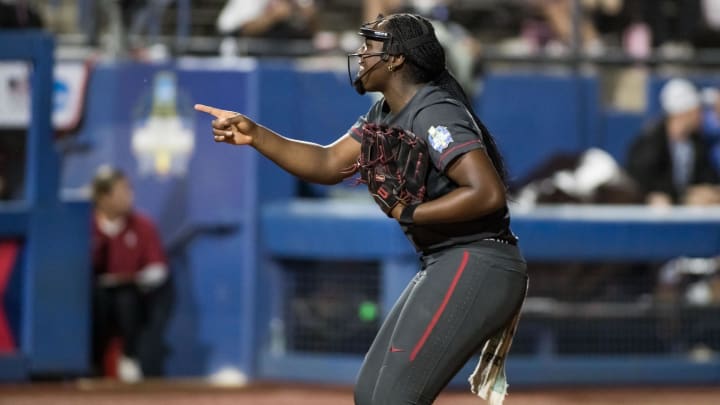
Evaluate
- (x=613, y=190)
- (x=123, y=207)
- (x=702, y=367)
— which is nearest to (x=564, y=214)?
(x=613, y=190)

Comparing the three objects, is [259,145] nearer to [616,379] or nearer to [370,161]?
[370,161]

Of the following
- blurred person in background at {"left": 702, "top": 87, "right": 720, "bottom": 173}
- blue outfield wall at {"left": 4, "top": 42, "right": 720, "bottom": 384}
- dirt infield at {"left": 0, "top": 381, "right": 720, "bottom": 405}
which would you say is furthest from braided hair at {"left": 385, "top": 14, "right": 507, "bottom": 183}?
blurred person in background at {"left": 702, "top": 87, "right": 720, "bottom": 173}

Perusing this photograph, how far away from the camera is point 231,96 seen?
31.8 feet

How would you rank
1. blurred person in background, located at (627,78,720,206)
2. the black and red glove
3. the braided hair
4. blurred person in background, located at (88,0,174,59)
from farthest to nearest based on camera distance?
1. blurred person in background, located at (88,0,174,59)
2. blurred person in background, located at (627,78,720,206)
3. the braided hair
4. the black and red glove

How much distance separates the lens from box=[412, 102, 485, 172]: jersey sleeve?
423 cm

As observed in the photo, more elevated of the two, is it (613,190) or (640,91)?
(640,91)

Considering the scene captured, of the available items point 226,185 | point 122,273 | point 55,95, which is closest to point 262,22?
point 226,185

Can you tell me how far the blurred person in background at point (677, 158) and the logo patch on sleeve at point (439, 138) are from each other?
5.83m

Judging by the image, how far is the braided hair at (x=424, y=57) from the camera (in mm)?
4477

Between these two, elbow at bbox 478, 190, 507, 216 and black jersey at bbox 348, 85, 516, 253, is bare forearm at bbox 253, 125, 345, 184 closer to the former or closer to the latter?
black jersey at bbox 348, 85, 516, 253

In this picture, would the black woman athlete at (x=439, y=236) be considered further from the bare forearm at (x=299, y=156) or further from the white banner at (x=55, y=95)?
the white banner at (x=55, y=95)

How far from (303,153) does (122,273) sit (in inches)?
195

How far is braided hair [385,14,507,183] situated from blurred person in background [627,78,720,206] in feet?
18.2

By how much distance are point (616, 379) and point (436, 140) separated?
208 inches
